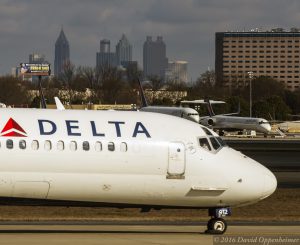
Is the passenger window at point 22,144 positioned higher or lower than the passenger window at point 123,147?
higher

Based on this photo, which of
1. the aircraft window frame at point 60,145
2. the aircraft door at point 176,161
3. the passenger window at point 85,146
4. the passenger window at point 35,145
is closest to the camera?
the passenger window at point 35,145

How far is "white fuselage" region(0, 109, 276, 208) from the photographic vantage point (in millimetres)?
25391

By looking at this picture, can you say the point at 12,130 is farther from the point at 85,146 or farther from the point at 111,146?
the point at 111,146

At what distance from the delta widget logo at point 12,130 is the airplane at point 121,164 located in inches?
0.9

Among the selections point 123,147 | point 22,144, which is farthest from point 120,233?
point 22,144

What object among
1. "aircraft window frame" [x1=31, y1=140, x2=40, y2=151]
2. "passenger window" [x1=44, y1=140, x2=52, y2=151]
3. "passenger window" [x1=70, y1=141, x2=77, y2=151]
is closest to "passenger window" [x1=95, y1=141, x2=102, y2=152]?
"passenger window" [x1=70, y1=141, x2=77, y2=151]

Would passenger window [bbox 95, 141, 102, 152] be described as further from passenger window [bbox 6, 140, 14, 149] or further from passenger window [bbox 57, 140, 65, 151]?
passenger window [bbox 6, 140, 14, 149]

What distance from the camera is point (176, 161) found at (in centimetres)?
2647

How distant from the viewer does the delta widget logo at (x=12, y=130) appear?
1001 inches

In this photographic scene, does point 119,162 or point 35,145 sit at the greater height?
point 35,145

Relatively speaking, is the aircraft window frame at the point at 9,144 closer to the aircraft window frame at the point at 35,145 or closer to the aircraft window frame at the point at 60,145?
the aircraft window frame at the point at 35,145

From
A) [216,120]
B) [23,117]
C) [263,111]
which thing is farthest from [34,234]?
[263,111]

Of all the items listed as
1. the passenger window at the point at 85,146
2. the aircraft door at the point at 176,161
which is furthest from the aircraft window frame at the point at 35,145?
the aircraft door at the point at 176,161

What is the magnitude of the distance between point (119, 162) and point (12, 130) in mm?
2646
